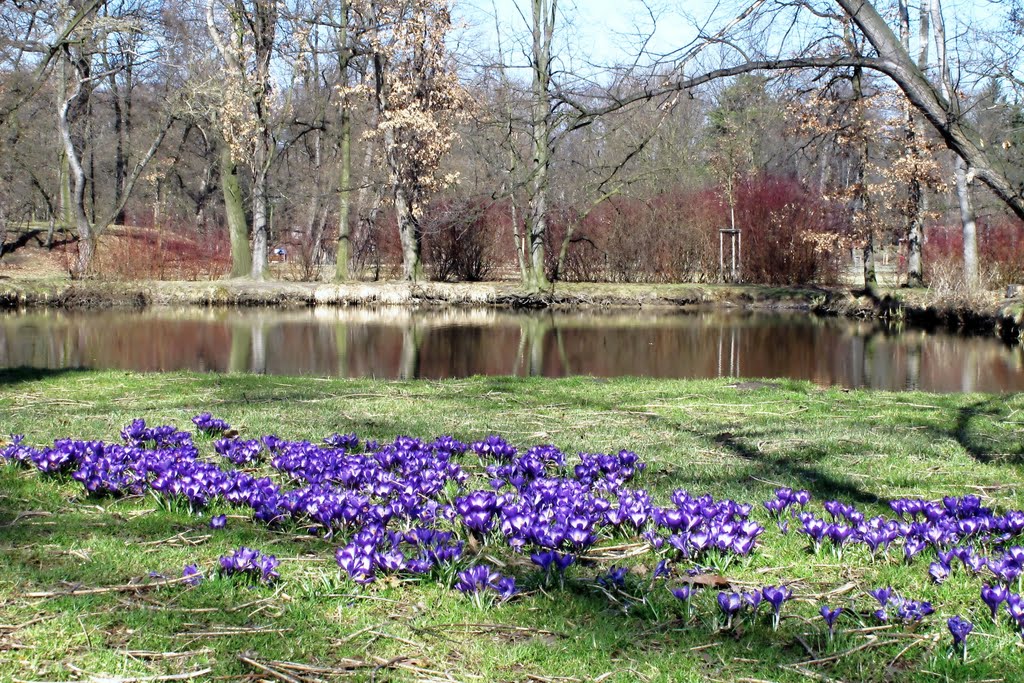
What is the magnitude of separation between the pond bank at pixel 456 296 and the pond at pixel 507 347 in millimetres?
1699

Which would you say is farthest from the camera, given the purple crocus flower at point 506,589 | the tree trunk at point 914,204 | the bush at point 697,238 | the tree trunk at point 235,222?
the bush at point 697,238

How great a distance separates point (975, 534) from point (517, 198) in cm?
2587

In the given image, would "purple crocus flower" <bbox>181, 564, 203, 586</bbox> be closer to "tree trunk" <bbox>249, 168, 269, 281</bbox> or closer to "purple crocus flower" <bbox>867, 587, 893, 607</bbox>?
"purple crocus flower" <bbox>867, 587, 893, 607</bbox>

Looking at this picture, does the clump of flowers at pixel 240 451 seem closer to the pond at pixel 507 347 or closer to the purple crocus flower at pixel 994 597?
the purple crocus flower at pixel 994 597

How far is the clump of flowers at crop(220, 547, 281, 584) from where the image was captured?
3018mm

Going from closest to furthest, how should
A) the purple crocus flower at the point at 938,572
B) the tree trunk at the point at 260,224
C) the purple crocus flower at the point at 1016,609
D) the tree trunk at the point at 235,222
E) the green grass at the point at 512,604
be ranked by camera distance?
the green grass at the point at 512,604
the purple crocus flower at the point at 1016,609
the purple crocus flower at the point at 938,572
the tree trunk at the point at 260,224
the tree trunk at the point at 235,222

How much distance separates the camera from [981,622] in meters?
2.84

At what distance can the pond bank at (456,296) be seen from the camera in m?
24.1

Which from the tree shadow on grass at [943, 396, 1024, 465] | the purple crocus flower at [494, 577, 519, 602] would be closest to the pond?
the tree shadow on grass at [943, 396, 1024, 465]

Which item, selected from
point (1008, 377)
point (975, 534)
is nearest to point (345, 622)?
point (975, 534)

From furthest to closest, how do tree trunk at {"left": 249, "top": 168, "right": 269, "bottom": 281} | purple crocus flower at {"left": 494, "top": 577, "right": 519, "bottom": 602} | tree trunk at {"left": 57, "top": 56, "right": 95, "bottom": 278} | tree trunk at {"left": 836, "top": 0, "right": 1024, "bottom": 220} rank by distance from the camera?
tree trunk at {"left": 249, "top": 168, "right": 269, "bottom": 281} < tree trunk at {"left": 57, "top": 56, "right": 95, "bottom": 278} < tree trunk at {"left": 836, "top": 0, "right": 1024, "bottom": 220} < purple crocus flower at {"left": 494, "top": 577, "right": 519, "bottom": 602}

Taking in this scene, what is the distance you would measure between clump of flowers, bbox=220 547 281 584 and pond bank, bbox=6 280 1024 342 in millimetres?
22087

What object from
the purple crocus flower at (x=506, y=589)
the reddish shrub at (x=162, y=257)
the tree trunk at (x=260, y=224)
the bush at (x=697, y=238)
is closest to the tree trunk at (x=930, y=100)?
the purple crocus flower at (x=506, y=589)

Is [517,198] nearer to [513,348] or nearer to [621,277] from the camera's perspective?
[621,277]
